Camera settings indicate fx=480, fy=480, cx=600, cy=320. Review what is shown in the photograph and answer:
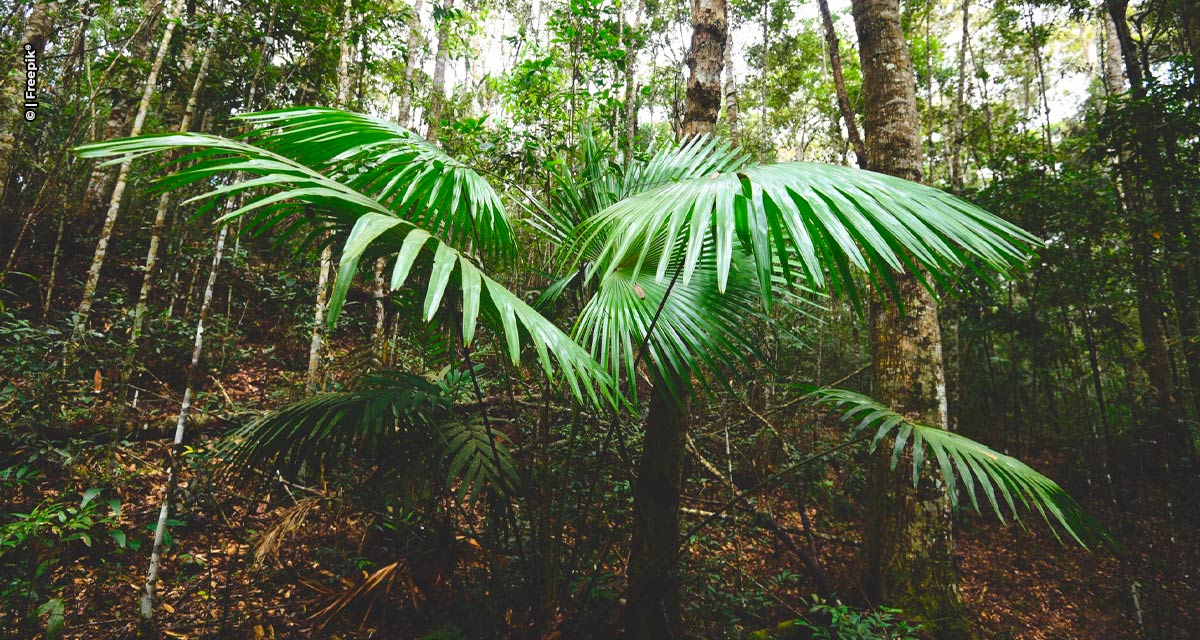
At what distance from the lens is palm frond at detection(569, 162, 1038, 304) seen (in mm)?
844

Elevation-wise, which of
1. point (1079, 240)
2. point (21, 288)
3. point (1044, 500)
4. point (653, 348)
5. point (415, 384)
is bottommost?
point (1044, 500)

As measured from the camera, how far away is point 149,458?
350cm

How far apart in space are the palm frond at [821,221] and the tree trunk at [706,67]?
136 centimetres

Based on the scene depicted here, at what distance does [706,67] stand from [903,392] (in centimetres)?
198

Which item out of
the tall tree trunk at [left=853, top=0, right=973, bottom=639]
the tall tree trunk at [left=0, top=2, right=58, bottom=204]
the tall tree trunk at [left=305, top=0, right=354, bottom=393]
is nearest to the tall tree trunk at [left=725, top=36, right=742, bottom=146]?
the tall tree trunk at [left=853, top=0, right=973, bottom=639]

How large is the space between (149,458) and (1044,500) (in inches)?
196

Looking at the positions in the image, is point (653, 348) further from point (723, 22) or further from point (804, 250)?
point (723, 22)

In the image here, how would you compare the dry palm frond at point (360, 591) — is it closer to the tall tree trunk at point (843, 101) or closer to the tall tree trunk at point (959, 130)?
the tall tree trunk at point (843, 101)

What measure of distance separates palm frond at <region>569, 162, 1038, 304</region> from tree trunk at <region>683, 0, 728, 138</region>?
136 centimetres

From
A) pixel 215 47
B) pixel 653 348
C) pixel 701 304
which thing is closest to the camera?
pixel 653 348

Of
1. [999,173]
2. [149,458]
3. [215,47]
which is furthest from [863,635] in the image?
[999,173]

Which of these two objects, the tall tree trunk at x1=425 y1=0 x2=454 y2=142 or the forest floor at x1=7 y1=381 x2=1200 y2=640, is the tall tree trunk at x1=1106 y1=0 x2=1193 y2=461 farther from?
the tall tree trunk at x1=425 y1=0 x2=454 y2=142

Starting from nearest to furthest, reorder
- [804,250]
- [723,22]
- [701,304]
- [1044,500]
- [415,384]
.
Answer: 1. [804,250]
2. [1044,500]
3. [701,304]
4. [415,384]
5. [723,22]

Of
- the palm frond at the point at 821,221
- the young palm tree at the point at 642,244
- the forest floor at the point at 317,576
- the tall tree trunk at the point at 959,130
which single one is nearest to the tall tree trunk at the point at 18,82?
the forest floor at the point at 317,576
